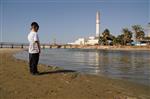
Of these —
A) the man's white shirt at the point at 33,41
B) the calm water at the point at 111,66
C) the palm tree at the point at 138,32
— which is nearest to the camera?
the man's white shirt at the point at 33,41

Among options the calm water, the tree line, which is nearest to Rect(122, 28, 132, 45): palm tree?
the tree line

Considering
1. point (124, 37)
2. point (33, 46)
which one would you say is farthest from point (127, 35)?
point (33, 46)

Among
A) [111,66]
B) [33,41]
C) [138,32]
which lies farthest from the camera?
[138,32]

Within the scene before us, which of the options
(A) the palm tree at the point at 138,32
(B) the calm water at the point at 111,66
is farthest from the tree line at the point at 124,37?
(B) the calm water at the point at 111,66

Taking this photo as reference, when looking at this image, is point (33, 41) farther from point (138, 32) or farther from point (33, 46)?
point (138, 32)

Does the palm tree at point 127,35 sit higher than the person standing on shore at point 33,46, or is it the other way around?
the palm tree at point 127,35

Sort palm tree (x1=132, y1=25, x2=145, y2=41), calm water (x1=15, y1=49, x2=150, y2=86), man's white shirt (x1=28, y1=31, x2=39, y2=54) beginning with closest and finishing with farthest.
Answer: man's white shirt (x1=28, y1=31, x2=39, y2=54) < calm water (x1=15, y1=49, x2=150, y2=86) < palm tree (x1=132, y1=25, x2=145, y2=41)

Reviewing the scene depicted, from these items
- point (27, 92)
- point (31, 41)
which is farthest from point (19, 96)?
point (31, 41)

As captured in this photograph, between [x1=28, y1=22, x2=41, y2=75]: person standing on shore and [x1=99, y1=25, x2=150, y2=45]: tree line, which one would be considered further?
[x1=99, y1=25, x2=150, y2=45]: tree line

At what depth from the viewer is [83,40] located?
180 meters

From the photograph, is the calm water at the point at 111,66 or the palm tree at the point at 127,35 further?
the palm tree at the point at 127,35

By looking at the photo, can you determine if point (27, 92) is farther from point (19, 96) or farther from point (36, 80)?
point (36, 80)

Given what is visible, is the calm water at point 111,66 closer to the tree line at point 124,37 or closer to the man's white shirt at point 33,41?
the man's white shirt at point 33,41

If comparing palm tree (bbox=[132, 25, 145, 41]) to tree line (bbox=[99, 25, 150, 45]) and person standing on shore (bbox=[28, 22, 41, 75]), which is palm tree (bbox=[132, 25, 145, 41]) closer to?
tree line (bbox=[99, 25, 150, 45])
